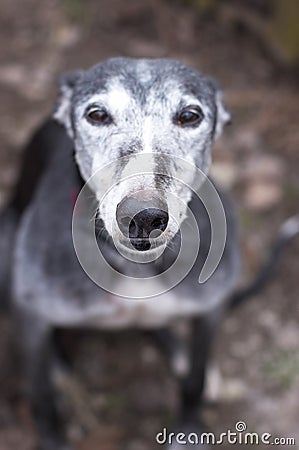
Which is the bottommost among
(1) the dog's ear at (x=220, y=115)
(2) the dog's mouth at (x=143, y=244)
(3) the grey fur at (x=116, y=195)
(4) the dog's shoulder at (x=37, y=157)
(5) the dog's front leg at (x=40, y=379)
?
(2) the dog's mouth at (x=143, y=244)

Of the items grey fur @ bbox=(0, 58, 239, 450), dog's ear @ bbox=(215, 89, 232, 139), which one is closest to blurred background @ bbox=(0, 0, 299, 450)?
grey fur @ bbox=(0, 58, 239, 450)

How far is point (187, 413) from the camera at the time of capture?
3143 millimetres

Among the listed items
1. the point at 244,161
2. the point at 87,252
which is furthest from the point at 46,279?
the point at 244,161

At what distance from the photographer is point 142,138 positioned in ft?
7.14

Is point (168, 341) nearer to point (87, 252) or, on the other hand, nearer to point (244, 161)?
point (87, 252)

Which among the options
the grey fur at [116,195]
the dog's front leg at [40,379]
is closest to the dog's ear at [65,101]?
the grey fur at [116,195]

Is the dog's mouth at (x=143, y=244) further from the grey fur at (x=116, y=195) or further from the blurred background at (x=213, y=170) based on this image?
the blurred background at (x=213, y=170)

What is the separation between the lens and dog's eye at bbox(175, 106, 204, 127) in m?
2.29

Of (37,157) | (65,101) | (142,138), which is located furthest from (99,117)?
(37,157)

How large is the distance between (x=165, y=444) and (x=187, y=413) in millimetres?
161

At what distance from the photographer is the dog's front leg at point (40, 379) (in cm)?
287

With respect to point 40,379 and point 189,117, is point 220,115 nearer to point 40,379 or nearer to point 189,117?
point 189,117

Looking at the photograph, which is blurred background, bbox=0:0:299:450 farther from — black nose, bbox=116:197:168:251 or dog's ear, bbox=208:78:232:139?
black nose, bbox=116:197:168:251

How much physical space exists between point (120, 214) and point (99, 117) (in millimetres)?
469
